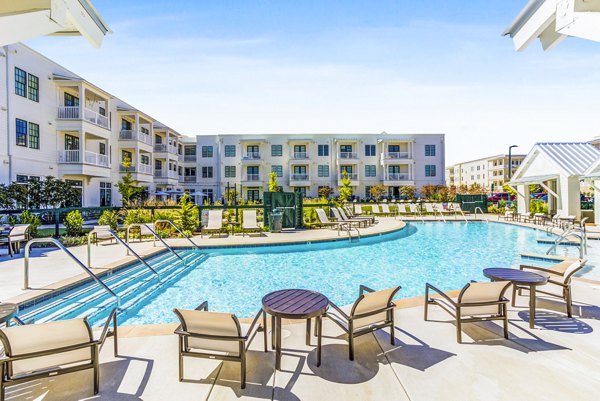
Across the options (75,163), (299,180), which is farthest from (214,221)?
(299,180)

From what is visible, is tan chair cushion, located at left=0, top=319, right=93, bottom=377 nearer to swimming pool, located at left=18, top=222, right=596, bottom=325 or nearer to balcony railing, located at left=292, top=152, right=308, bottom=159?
swimming pool, located at left=18, top=222, right=596, bottom=325

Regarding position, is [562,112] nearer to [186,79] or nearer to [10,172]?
[186,79]

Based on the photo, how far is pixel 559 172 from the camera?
17.5 metres

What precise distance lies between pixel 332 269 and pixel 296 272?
1022 millimetres

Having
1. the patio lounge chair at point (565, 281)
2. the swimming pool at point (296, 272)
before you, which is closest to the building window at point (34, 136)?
the swimming pool at point (296, 272)

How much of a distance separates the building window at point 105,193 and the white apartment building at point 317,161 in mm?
12363

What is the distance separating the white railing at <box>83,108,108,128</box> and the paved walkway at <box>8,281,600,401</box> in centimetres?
2155

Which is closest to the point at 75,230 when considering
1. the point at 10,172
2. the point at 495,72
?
the point at 10,172

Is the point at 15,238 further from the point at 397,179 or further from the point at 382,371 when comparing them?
the point at 397,179

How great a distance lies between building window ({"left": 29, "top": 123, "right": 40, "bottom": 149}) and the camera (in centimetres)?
1761

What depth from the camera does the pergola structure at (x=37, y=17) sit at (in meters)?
2.72

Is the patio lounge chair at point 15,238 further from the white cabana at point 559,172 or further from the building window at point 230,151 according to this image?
the building window at point 230,151

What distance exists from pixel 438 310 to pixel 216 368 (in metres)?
3.23

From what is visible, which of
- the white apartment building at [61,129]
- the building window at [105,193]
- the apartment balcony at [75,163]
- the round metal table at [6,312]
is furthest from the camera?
the building window at [105,193]
